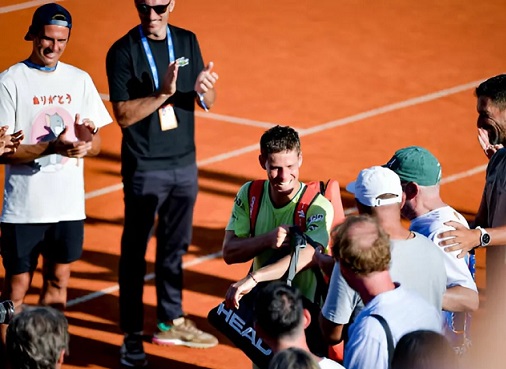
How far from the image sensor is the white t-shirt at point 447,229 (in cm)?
604

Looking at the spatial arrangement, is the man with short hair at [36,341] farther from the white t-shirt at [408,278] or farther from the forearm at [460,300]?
the forearm at [460,300]

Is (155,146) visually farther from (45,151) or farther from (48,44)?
(48,44)

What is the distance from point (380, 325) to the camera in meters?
4.86

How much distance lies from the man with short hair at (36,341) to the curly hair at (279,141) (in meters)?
2.29

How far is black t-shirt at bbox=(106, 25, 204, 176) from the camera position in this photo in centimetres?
803

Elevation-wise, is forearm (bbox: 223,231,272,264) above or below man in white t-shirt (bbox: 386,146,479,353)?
below

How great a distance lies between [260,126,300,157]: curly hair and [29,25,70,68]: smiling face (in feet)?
5.98

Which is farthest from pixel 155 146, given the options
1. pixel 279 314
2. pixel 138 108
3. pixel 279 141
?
pixel 279 314

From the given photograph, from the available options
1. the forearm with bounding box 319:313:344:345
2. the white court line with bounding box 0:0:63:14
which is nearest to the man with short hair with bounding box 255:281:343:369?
the forearm with bounding box 319:313:344:345

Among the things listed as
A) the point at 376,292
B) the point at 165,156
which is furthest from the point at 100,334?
the point at 376,292

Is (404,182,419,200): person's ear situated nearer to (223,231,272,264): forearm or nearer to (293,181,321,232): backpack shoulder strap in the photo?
(293,181,321,232): backpack shoulder strap

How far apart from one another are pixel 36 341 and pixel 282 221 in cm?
234

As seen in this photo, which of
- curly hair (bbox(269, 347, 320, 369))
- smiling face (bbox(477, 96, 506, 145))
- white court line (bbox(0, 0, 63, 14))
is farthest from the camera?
white court line (bbox(0, 0, 63, 14))

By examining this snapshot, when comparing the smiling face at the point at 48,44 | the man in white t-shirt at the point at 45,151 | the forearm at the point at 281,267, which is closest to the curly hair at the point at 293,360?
→ the forearm at the point at 281,267
